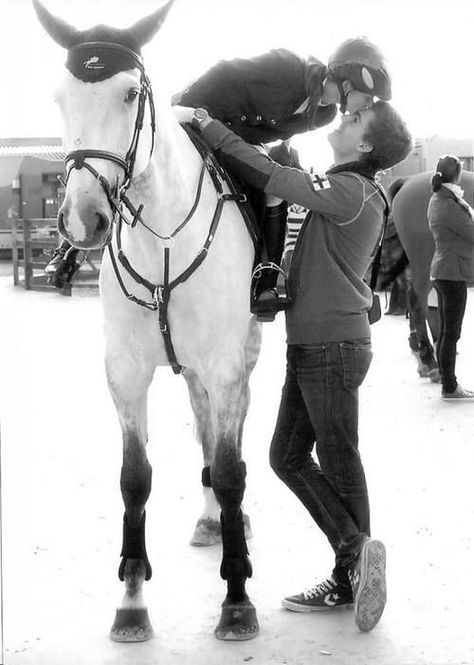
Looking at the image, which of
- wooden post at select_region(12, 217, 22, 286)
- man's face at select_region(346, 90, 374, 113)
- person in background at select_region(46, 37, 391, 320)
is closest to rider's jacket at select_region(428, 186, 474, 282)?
person in background at select_region(46, 37, 391, 320)

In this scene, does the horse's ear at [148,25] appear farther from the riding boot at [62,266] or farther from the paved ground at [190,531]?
the paved ground at [190,531]

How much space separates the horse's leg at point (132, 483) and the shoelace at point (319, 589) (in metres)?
0.47

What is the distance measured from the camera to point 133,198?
2.39 meters

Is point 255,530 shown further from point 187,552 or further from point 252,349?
point 252,349

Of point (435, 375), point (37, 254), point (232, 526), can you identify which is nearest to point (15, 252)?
point (37, 254)

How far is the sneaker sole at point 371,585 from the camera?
2.42 m

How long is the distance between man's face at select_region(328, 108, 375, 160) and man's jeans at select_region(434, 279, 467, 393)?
3.12 m

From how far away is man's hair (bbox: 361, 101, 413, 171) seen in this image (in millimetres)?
2436

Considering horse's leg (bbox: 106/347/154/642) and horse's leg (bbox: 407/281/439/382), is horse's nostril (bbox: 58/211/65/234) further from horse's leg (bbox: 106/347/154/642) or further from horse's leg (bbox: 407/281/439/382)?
horse's leg (bbox: 407/281/439/382)

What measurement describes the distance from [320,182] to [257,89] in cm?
60

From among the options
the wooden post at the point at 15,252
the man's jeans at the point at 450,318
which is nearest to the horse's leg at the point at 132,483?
the man's jeans at the point at 450,318

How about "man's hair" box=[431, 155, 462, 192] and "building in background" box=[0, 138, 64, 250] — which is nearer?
"man's hair" box=[431, 155, 462, 192]

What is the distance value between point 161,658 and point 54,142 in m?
7.05

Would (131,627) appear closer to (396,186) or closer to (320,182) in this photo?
(320,182)
